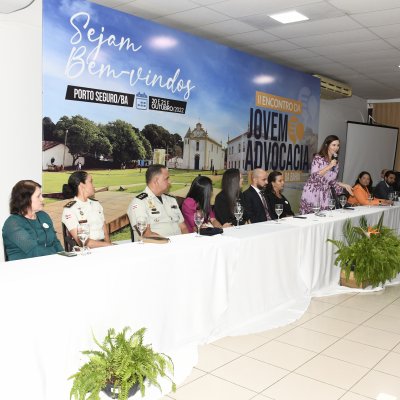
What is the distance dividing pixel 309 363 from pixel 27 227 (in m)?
1.98

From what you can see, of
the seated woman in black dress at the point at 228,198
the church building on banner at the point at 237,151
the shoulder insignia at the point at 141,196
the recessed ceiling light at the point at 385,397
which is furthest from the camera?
the church building on banner at the point at 237,151

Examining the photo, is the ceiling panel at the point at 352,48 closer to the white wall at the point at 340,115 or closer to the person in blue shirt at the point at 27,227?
the white wall at the point at 340,115

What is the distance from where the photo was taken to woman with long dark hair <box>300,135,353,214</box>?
4.95 metres

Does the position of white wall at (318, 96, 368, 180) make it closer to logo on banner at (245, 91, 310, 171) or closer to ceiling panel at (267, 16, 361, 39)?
logo on banner at (245, 91, 310, 171)

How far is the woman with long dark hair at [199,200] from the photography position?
411cm

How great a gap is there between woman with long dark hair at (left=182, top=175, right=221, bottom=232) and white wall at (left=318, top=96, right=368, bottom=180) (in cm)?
541

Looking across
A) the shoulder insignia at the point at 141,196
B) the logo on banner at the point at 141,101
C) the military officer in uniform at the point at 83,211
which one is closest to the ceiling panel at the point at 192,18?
the logo on banner at the point at 141,101

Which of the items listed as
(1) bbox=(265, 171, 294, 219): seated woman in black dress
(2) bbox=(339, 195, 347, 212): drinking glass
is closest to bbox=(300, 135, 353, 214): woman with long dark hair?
(2) bbox=(339, 195, 347, 212): drinking glass

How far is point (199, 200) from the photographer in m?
4.16

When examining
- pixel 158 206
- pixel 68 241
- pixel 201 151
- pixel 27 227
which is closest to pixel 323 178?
pixel 201 151

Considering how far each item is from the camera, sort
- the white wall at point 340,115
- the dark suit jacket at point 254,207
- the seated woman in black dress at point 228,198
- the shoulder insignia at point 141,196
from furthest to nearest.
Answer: the white wall at point 340,115 < the dark suit jacket at point 254,207 < the seated woman in black dress at point 228,198 < the shoulder insignia at point 141,196

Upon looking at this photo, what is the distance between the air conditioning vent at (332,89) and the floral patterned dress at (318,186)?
3.13m

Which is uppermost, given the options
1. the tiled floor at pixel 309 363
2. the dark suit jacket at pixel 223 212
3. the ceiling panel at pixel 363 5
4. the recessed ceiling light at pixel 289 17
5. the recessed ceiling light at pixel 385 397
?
the ceiling panel at pixel 363 5

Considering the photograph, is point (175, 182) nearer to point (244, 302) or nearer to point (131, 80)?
point (131, 80)
